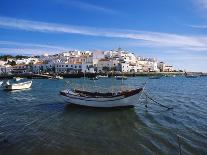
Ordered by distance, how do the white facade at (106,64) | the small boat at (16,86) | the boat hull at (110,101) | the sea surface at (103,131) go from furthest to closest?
1. the white facade at (106,64)
2. the small boat at (16,86)
3. the boat hull at (110,101)
4. the sea surface at (103,131)

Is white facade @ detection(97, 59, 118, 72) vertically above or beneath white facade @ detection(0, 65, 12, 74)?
above

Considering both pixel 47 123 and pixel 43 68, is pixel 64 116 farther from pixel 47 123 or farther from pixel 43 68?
pixel 43 68

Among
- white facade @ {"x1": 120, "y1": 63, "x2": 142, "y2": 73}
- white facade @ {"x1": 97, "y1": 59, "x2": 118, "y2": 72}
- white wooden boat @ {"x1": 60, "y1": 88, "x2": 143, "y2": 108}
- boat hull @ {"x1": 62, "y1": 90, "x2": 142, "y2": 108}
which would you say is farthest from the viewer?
white facade @ {"x1": 120, "y1": 63, "x2": 142, "y2": 73}

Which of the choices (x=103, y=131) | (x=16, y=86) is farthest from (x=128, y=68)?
(x=103, y=131)

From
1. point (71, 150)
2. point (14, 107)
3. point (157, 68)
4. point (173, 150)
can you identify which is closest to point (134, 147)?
point (173, 150)

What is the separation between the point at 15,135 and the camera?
53.1 ft

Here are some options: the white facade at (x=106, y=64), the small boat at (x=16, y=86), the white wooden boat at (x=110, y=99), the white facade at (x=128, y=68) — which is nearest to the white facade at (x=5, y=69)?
the white facade at (x=106, y=64)

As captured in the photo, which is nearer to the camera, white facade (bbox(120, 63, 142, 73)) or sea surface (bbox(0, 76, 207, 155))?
sea surface (bbox(0, 76, 207, 155))

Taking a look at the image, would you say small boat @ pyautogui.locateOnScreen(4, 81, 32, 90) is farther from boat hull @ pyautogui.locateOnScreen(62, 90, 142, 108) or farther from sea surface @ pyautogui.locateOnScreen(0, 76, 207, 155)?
boat hull @ pyautogui.locateOnScreen(62, 90, 142, 108)

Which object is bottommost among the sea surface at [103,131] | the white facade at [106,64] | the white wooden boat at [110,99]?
the sea surface at [103,131]

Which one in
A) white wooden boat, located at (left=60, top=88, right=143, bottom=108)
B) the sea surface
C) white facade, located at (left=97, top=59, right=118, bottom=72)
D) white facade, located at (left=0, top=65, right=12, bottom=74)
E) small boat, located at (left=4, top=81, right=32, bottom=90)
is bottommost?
the sea surface

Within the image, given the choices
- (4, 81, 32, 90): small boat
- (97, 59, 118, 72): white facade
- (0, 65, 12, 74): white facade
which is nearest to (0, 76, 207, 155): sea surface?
(4, 81, 32, 90): small boat

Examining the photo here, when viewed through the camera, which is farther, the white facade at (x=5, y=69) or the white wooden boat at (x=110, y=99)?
the white facade at (x=5, y=69)

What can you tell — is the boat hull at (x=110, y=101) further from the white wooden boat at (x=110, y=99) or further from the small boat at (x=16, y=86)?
the small boat at (x=16, y=86)
